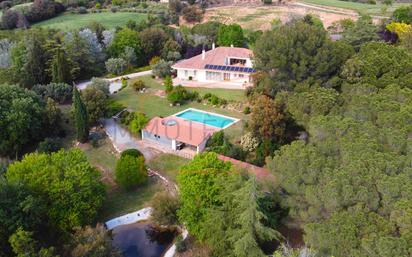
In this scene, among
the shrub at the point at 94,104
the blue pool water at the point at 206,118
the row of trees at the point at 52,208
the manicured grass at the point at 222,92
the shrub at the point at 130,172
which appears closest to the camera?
the row of trees at the point at 52,208

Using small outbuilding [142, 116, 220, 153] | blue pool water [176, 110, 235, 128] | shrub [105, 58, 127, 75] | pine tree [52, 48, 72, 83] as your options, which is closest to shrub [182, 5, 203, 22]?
shrub [105, 58, 127, 75]

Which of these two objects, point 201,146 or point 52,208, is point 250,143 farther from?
point 52,208

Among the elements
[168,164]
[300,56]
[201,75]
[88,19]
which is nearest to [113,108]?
[168,164]

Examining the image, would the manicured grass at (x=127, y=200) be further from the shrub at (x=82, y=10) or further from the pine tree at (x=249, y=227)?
the shrub at (x=82, y=10)

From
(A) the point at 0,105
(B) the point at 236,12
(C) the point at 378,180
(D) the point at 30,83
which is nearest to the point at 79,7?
(B) the point at 236,12

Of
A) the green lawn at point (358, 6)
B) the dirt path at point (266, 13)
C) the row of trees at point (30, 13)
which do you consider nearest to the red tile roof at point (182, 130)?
the dirt path at point (266, 13)

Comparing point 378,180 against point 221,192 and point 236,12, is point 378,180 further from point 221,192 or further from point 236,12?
point 236,12
